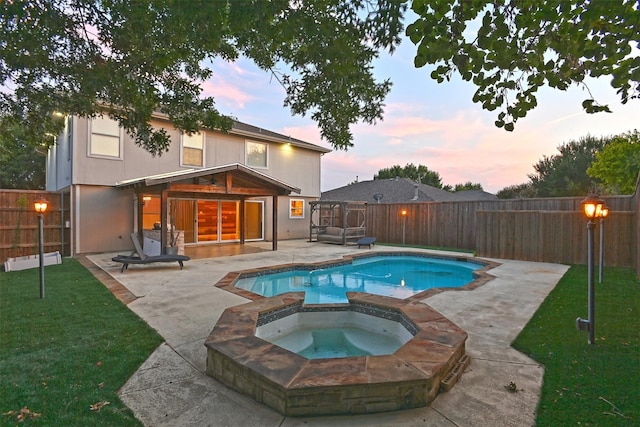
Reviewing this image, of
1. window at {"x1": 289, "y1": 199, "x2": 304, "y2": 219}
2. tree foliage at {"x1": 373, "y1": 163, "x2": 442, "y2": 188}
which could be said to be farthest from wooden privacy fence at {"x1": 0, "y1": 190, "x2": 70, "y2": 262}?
tree foliage at {"x1": 373, "y1": 163, "x2": 442, "y2": 188}

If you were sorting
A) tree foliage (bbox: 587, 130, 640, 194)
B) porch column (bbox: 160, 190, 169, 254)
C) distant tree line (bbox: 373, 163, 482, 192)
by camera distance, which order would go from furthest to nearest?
distant tree line (bbox: 373, 163, 482, 192), tree foliage (bbox: 587, 130, 640, 194), porch column (bbox: 160, 190, 169, 254)

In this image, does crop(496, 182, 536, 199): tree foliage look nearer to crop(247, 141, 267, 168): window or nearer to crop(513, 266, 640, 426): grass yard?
crop(247, 141, 267, 168): window

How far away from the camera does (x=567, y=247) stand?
34.0 feet

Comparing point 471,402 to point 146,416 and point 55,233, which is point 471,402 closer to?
point 146,416

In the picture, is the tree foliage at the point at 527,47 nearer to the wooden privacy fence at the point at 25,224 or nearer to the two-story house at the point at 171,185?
the two-story house at the point at 171,185

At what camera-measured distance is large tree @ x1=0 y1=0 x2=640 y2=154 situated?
2.10 meters

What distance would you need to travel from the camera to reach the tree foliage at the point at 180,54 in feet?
8.50

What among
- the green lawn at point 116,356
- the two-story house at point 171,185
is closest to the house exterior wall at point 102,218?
the two-story house at point 171,185

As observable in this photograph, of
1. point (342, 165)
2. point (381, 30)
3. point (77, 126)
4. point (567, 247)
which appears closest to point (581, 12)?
point (381, 30)

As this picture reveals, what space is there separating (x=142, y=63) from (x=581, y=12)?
A: 4.87 m

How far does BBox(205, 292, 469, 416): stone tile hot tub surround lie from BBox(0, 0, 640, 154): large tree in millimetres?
2228

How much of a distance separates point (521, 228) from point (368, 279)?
5.88 meters

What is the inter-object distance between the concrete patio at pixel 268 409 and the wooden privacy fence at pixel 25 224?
5.37 meters

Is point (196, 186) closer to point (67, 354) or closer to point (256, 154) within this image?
point (256, 154)
